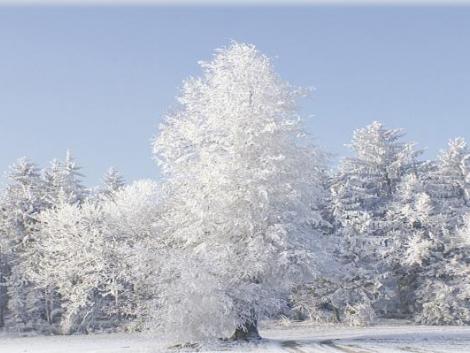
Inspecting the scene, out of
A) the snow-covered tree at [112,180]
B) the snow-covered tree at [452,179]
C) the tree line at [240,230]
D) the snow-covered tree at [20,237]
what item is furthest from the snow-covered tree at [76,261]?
the snow-covered tree at [452,179]

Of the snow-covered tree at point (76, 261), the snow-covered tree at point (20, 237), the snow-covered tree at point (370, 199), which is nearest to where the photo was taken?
the snow-covered tree at point (76, 261)

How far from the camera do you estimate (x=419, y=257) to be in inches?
1679

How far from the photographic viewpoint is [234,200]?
78.6ft

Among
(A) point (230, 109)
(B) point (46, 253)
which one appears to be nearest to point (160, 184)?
(A) point (230, 109)

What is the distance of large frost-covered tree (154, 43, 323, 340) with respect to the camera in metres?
22.2

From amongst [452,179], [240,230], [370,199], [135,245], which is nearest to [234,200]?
[240,230]

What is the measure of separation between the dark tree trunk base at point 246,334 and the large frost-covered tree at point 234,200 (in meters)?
0.04

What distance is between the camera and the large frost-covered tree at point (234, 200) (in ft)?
72.8

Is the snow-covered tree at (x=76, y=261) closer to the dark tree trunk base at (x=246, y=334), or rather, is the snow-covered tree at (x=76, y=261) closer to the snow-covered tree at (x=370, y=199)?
the snow-covered tree at (x=370, y=199)

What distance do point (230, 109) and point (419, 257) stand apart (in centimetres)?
2391

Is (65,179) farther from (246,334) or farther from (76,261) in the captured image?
(246,334)

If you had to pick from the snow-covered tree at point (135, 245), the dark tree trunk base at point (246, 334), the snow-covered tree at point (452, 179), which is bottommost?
the dark tree trunk base at point (246, 334)

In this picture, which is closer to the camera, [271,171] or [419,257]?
[271,171]

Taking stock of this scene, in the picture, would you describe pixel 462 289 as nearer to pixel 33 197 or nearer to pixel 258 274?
pixel 258 274
